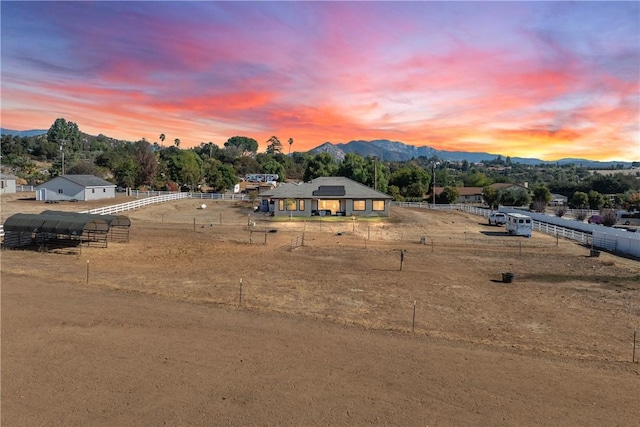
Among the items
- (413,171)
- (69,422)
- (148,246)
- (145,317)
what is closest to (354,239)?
(148,246)

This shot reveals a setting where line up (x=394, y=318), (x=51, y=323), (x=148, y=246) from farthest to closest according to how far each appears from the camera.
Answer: (x=148, y=246) < (x=394, y=318) < (x=51, y=323)

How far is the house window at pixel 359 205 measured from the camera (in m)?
56.9

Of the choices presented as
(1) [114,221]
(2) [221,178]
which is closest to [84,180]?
(2) [221,178]

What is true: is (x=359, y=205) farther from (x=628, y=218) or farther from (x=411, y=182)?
(x=628, y=218)

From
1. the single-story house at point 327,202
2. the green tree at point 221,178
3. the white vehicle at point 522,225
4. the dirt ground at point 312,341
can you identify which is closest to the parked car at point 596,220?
the white vehicle at point 522,225

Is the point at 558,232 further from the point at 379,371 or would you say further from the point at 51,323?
the point at 51,323

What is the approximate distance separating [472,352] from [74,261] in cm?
2558

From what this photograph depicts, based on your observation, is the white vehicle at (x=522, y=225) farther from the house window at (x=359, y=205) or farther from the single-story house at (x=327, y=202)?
the house window at (x=359, y=205)

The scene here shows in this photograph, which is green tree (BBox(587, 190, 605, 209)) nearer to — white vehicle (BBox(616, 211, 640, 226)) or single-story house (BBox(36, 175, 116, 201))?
white vehicle (BBox(616, 211, 640, 226))

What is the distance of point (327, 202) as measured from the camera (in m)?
56.9

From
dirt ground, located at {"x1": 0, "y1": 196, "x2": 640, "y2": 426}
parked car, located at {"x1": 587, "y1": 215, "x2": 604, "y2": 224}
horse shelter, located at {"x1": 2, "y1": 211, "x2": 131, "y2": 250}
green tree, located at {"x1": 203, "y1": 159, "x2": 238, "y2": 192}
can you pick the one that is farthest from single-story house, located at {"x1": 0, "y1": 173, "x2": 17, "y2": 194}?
parked car, located at {"x1": 587, "y1": 215, "x2": 604, "y2": 224}

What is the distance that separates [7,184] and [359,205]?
61.6m

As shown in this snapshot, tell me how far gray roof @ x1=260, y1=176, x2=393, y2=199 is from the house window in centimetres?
79

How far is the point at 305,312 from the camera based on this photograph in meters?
17.9
